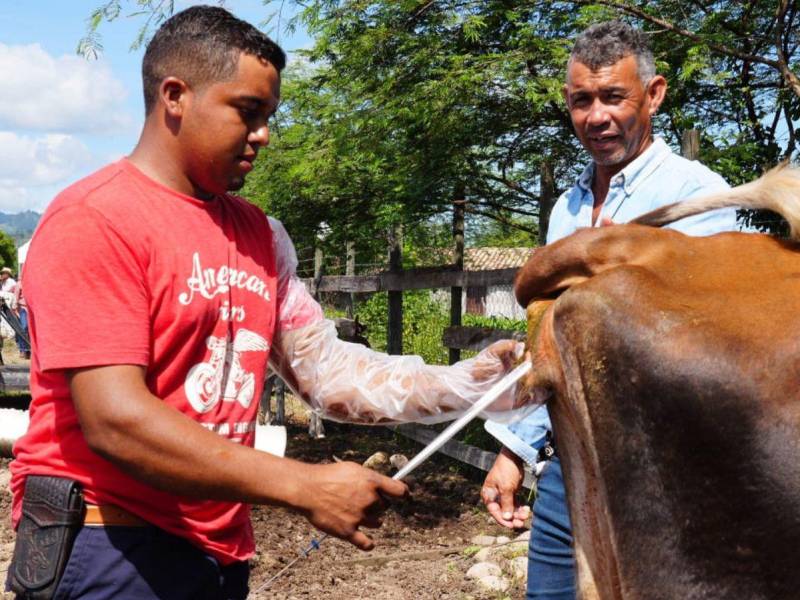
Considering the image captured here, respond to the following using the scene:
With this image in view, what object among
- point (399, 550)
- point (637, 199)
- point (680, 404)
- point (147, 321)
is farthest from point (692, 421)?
point (399, 550)

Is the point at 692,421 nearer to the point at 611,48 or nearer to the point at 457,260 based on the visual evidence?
the point at 611,48

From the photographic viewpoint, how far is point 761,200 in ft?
5.96

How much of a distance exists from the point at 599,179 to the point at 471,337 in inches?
172

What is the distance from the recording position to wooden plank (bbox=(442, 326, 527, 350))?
693cm

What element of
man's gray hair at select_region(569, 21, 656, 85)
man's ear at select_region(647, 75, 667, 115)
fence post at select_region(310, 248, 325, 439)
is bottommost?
fence post at select_region(310, 248, 325, 439)

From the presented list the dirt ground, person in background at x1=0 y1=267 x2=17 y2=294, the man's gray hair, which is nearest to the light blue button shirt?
the man's gray hair

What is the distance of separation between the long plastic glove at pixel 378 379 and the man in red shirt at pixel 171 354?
0.25m

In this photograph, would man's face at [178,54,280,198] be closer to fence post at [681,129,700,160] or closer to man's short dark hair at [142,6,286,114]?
man's short dark hair at [142,6,286,114]

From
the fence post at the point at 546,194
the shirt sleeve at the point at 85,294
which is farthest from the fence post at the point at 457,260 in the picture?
the shirt sleeve at the point at 85,294

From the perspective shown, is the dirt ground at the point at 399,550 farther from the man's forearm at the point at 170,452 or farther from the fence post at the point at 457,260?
the man's forearm at the point at 170,452

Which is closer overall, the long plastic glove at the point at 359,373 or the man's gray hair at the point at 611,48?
the long plastic glove at the point at 359,373

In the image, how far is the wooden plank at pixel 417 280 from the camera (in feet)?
24.3

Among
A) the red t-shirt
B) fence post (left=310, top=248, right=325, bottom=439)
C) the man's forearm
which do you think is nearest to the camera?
the man's forearm

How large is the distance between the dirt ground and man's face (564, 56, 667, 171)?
2.86 metres
